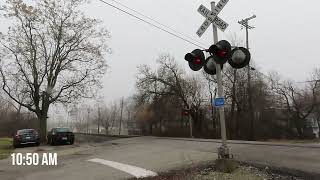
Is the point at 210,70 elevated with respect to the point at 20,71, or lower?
lower

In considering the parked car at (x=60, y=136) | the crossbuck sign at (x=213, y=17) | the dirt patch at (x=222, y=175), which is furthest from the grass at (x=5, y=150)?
the crossbuck sign at (x=213, y=17)

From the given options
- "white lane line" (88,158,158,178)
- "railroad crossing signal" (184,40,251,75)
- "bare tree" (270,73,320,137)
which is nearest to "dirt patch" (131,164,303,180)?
"white lane line" (88,158,158,178)

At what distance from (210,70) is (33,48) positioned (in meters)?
30.4

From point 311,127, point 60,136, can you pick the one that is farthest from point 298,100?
point 60,136

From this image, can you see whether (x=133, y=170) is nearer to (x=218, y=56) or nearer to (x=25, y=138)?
(x=218, y=56)

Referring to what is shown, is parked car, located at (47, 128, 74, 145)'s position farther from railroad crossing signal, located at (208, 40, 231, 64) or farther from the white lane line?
railroad crossing signal, located at (208, 40, 231, 64)

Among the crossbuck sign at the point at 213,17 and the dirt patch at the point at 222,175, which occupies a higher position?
the crossbuck sign at the point at 213,17

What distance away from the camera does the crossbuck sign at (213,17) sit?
11.3m

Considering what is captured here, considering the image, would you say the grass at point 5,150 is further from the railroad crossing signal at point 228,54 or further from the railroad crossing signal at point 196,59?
the railroad crossing signal at point 228,54

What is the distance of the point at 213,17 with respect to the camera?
37.5 ft

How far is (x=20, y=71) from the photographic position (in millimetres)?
39062

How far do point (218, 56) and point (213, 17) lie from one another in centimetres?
128

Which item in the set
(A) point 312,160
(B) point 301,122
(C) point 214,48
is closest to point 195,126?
(B) point 301,122

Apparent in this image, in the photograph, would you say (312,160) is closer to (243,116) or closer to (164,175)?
(164,175)
